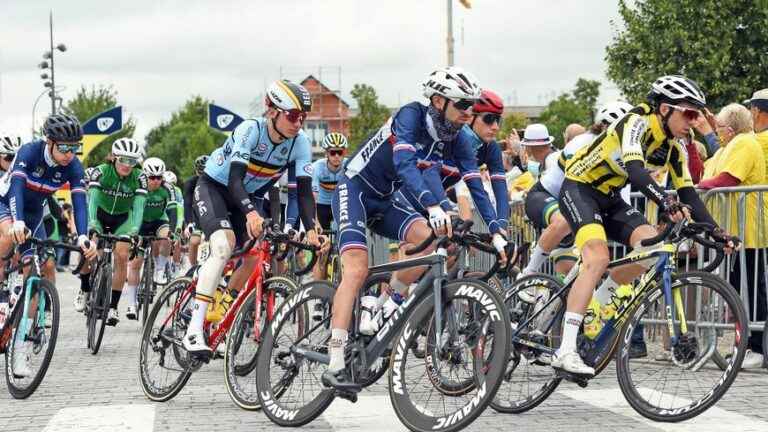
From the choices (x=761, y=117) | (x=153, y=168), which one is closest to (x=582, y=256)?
(x=761, y=117)

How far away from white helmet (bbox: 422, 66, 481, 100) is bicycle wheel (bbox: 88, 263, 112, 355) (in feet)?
20.7

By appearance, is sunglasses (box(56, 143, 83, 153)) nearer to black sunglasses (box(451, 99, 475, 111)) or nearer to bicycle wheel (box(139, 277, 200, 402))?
bicycle wheel (box(139, 277, 200, 402))

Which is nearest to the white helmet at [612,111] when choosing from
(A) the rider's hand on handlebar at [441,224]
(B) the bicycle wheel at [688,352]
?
(B) the bicycle wheel at [688,352]

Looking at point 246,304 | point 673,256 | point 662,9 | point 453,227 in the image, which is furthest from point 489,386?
point 662,9

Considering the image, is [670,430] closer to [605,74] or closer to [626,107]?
[626,107]

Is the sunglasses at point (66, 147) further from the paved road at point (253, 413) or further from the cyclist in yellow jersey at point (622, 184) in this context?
the cyclist in yellow jersey at point (622, 184)

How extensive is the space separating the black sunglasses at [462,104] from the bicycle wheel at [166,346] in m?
2.58

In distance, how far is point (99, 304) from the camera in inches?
518

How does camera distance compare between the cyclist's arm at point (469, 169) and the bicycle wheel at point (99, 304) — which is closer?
the cyclist's arm at point (469, 169)

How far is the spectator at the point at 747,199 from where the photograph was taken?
10227mm

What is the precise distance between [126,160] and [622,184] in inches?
306

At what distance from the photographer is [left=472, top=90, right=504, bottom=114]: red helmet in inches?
415

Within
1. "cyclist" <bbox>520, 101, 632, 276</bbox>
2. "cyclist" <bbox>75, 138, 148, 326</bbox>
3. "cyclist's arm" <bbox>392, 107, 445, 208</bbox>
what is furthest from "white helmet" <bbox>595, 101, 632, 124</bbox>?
"cyclist" <bbox>75, 138, 148, 326</bbox>

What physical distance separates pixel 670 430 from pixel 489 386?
128cm
